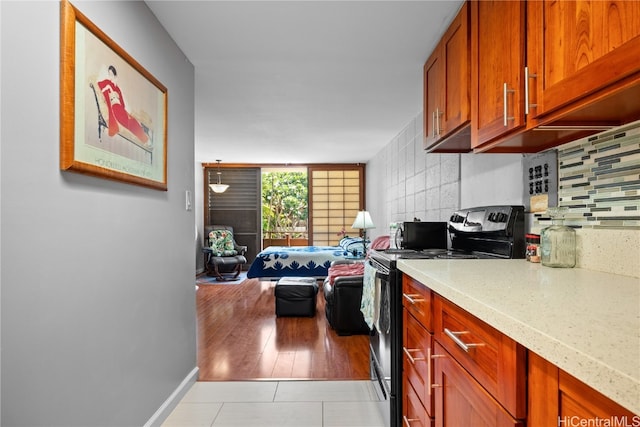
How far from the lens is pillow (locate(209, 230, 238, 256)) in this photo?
7133mm

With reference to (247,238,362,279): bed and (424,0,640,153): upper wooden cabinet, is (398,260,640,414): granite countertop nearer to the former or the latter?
(424,0,640,153): upper wooden cabinet

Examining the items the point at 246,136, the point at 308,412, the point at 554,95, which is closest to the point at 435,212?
the point at 308,412

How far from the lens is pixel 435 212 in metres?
3.68

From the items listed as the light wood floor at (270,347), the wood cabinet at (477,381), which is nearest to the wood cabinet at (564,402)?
the wood cabinet at (477,381)

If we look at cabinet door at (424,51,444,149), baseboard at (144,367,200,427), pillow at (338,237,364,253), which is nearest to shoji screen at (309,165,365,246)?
pillow at (338,237,364,253)

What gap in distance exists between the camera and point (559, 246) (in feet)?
5.07

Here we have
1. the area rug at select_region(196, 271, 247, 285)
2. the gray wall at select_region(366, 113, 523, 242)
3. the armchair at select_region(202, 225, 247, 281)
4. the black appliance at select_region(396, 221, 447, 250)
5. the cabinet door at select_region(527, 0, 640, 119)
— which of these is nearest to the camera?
the cabinet door at select_region(527, 0, 640, 119)

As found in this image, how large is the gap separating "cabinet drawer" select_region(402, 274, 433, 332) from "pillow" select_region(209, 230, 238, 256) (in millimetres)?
5818

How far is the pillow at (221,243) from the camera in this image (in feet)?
23.4

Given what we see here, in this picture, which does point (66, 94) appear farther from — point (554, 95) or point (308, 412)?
point (308, 412)

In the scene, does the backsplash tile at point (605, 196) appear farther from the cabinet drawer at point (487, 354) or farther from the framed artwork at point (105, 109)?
the framed artwork at point (105, 109)

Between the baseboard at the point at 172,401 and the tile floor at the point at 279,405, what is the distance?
0.03 meters

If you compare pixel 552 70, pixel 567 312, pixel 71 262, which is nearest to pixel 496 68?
pixel 552 70

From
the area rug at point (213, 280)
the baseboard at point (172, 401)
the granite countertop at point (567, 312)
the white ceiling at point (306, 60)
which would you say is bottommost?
the area rug at point (213, 280)
